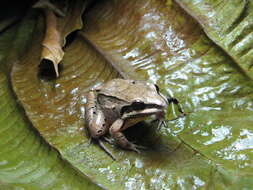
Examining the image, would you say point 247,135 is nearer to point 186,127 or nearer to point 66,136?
point 186,127

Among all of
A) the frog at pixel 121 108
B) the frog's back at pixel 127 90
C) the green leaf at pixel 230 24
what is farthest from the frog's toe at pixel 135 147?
the green leaf at pixel 230 24

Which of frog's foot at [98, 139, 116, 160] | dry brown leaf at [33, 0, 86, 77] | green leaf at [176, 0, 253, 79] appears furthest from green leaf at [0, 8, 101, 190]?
green leaf at [176, 0, 253, 79]

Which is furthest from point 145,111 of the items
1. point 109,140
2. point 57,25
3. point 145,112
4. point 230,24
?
point 57,25

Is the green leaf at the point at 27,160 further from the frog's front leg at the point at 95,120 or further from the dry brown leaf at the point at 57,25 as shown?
the dry brown leaf at the point at 57,25

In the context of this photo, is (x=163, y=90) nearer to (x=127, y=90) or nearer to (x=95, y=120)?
(x=127, y=90)

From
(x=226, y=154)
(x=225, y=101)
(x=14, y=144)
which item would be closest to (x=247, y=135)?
(x=226, y=154)

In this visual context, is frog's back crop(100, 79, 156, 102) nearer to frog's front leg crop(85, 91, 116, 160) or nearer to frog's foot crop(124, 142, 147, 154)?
frog's front leg crop(85, 91, 116, 160)
